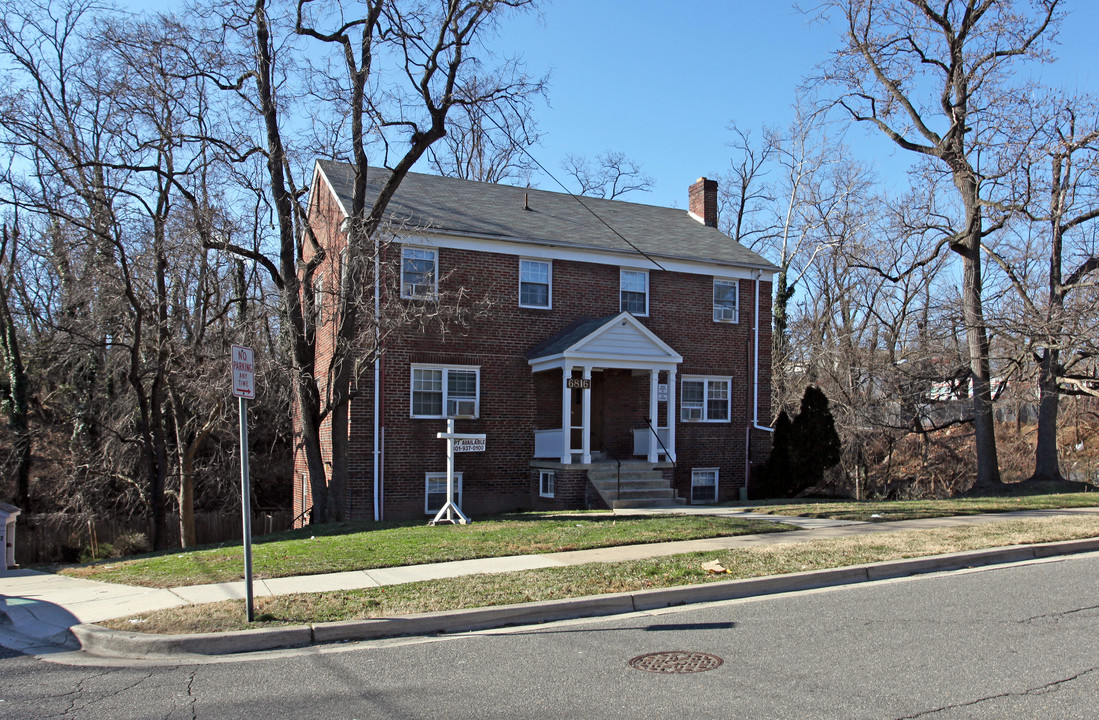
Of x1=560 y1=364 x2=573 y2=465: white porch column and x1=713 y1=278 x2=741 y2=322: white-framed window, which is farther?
x1=713 y1=278 x2=741 y2=322: white-framed window

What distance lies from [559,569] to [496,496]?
986cm

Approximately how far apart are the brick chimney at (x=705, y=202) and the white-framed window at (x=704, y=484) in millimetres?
8085

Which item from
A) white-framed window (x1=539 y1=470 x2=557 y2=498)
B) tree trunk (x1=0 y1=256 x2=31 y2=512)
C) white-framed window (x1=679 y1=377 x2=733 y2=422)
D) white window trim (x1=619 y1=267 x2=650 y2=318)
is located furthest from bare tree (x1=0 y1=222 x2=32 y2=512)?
white-framed window (x1=679 y1=377 x2=733 y2=422)

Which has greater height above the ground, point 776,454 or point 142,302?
point 142,302

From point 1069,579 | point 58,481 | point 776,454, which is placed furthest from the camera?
point 58,481

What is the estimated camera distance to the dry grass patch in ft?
25.5

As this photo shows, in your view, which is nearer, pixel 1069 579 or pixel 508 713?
pixel 508 713

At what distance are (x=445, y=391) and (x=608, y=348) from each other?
12.8 feet

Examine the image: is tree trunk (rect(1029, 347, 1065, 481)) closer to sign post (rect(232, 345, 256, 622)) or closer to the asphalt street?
the asphalt street

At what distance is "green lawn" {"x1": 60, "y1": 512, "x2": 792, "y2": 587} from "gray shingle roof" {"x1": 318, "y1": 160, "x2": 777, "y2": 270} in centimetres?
740

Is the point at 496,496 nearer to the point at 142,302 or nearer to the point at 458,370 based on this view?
the point at 458,370

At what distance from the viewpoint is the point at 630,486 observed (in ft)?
61.3

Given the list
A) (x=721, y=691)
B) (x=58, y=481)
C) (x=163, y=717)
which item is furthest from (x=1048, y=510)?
(x=58, y=481)

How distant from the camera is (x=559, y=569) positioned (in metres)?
9.99
